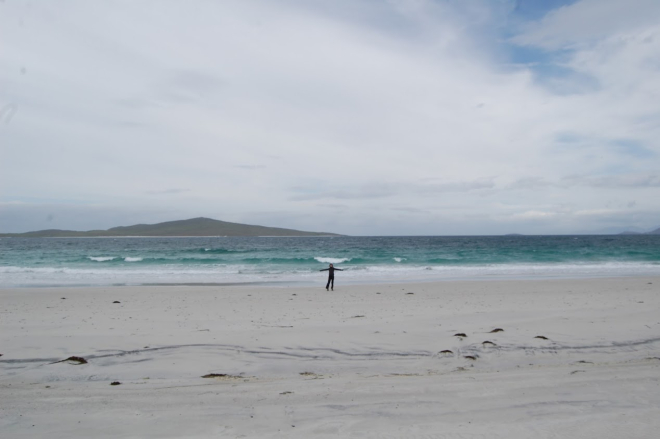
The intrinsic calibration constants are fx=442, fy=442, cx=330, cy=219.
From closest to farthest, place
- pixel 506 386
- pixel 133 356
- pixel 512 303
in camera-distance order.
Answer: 1. pixel 506 386
2. pixel 133 356
3. pixel 512 303

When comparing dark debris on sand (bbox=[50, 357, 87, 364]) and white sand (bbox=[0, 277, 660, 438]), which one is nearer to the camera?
white sand (bbox=[0, 277, 660, 438])

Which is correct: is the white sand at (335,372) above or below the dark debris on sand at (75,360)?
above

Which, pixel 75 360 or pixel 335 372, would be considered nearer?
pixel 335 372

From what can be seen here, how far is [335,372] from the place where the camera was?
6.27m

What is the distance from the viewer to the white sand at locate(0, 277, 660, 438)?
4223 millimetres

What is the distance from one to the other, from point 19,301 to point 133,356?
423 inches

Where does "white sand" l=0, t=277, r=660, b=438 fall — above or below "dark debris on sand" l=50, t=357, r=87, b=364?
above

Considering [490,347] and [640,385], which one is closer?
[640,385]

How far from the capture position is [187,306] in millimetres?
13438

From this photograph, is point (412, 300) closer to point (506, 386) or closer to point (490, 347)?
point (490, 347)

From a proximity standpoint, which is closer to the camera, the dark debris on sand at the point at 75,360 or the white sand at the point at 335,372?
the white sand at the point at 335,372

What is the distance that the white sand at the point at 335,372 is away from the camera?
4223mm

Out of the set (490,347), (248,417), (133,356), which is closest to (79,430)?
(248,417)

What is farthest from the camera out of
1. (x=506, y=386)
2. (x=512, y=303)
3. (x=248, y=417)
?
(x=512, y=303)
